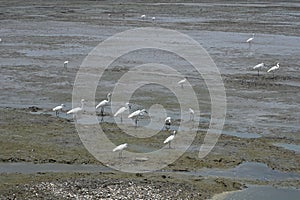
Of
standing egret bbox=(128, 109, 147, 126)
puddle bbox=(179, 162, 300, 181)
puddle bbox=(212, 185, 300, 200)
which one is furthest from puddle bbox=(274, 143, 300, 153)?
standing egret bbox=(128, 109, 147, 126)

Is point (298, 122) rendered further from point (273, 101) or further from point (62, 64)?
point (62, 64)

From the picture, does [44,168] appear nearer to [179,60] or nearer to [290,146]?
[290,146]

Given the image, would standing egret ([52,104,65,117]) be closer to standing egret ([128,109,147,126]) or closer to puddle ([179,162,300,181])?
standing egret ([128,109,147,126])

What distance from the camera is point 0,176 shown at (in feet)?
58.5

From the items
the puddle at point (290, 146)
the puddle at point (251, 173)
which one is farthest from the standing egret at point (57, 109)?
the puddle at point (290, 146)

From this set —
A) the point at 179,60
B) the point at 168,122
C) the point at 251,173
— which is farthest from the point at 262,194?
the point at 179,60

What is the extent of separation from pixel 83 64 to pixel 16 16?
33687 mm

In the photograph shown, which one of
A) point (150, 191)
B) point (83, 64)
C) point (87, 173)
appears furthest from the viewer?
point (83, 64)

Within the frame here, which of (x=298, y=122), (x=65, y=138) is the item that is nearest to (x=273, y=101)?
(x=298, y=122)

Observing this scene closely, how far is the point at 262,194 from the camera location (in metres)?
17.5

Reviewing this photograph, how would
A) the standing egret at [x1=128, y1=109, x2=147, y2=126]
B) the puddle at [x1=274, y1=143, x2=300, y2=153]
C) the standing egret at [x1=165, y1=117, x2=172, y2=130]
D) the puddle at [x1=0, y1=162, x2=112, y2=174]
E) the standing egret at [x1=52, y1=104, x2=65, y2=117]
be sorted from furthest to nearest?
1. the standing egret at [x1=52, y1=104, x2=65, y2=117]
2. the standing egret at [x1=128, y1=109, x2=147, y2=126]
3. the standing egret at [x1=165, y1=117, x2=172, y2=130]
4. the puddle at [x1=274, y1=143, x2=300, y2=153]
5. the puddle at [x1=0, y1=162, x2=112, y2=174]

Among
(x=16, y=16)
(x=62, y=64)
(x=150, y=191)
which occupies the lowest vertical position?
(x=150, y=191)

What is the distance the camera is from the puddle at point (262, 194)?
56.1 feet

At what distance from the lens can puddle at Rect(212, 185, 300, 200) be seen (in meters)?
17.1
